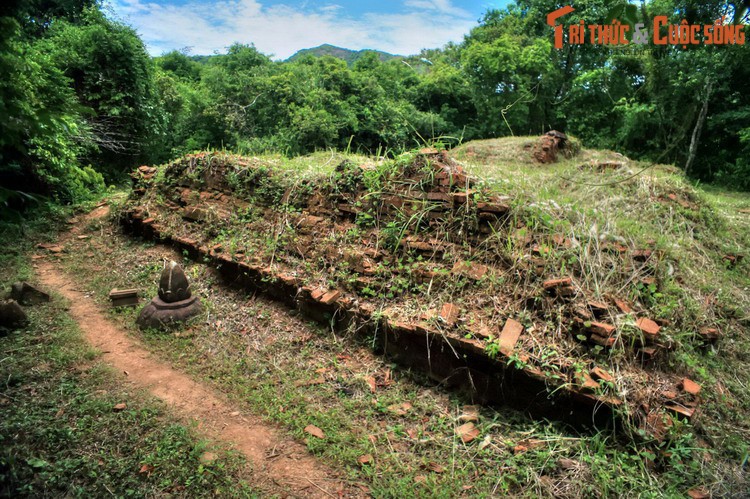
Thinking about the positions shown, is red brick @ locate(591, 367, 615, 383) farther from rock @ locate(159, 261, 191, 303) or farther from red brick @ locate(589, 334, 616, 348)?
rock @ locate(159, 261, 191, 303)

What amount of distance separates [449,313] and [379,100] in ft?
35.7

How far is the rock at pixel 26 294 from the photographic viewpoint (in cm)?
404

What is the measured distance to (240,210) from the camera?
5133mm

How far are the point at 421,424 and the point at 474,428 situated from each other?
365 mm

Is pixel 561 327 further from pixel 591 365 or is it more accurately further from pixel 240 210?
pixel 240 210

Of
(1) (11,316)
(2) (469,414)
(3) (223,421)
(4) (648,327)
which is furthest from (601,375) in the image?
(1) (11,316)

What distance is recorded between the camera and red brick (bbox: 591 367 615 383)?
2.52m

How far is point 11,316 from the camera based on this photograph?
11.6ft

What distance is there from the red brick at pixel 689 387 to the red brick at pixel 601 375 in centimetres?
52

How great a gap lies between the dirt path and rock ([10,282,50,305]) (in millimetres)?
443

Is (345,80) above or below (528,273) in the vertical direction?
above

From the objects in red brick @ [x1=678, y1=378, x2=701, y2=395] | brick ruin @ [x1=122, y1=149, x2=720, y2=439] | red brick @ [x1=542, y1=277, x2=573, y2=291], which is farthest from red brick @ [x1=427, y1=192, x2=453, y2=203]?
red brick @ [x1=678, y1=378, x2=701, y2=395]

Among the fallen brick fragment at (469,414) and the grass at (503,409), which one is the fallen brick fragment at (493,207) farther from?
the fallen brick fragment at (469,414)

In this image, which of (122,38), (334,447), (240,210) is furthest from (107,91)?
(334,447)
